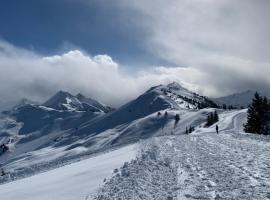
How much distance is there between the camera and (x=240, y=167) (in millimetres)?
17109

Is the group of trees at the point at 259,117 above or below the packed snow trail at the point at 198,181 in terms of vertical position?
above

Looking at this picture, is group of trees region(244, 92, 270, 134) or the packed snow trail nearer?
the packed snow trail

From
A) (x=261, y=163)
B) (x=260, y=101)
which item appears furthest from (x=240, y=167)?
(x=260, y=101)

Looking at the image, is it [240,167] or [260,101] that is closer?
[240,167]

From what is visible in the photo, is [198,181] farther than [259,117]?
No

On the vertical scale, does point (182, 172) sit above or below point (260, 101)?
below

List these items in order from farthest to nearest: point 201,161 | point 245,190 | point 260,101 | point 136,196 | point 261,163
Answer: point 260,101 < point 201,161 < point 261,163 < point 136,196 < point 245,190

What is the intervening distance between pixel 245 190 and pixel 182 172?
16.6 ft

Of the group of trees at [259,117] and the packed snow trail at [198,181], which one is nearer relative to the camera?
the packed snow trail at [198,181]

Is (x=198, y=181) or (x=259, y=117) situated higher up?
(x=259, y=117)

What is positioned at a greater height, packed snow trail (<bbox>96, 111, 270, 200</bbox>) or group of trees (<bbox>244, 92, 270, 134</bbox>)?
group of trees (<bbox>244, 92, 270, 134</bbox>)

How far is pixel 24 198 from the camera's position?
16797 millimetres

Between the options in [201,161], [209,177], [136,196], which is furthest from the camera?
[201,161]

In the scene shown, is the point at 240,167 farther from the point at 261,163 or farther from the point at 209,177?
the point at 209,177
